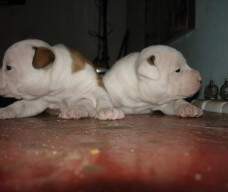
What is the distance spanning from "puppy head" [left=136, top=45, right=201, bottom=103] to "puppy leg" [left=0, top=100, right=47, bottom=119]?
383 mm

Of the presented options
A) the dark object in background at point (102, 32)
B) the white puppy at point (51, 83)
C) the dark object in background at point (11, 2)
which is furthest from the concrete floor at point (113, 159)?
the dark object in background at point (11, 2)

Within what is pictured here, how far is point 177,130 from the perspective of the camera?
99 cm

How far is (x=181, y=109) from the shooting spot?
1.35 m

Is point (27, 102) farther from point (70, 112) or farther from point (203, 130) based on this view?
point (203, 130)

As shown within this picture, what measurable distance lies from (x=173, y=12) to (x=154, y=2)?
0.54 metres

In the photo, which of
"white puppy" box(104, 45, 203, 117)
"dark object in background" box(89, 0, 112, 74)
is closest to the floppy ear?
"white puppy" box(104, 45, 203, 117)

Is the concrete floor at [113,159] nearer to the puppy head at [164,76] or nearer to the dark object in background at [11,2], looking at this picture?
the puppy head at [164,76]

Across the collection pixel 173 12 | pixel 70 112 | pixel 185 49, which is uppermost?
pixel 173 12

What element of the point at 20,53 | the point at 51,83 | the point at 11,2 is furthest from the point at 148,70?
the point at 11,2

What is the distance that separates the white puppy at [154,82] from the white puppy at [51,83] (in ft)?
0.24

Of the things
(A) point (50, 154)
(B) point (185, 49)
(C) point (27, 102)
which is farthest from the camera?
(B) point (185, 49)

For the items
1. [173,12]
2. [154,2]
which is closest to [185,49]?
[173,12]

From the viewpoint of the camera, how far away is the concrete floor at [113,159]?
0.50m

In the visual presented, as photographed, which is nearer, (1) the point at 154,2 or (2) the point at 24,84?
(2) the point at 24,84
